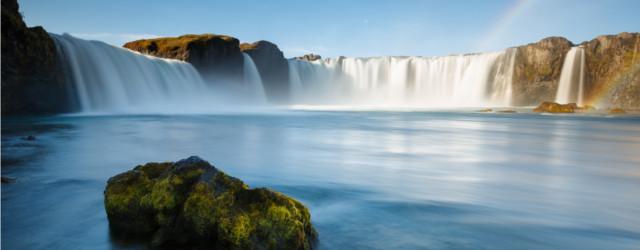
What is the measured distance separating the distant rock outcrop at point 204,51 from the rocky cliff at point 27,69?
1753 cm

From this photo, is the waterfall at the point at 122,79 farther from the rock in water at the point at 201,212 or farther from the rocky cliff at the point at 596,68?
the rocky cliff at the point at 596,68

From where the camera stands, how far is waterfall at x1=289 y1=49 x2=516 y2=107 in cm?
5712

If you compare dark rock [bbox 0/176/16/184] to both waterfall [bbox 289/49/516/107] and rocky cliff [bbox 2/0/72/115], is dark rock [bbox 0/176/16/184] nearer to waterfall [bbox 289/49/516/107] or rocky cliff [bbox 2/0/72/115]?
rocky cliff [bbox 2/0/72/115]

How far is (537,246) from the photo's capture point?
4.23 meters

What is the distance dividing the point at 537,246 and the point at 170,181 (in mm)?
3653

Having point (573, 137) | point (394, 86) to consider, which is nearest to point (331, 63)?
point (394, 86)

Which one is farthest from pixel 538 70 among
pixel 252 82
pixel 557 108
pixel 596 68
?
pixel 252 82

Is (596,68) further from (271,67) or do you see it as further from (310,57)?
(310,57)

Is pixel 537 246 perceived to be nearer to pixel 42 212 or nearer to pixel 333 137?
pixel 42 212

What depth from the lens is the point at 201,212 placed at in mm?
3645

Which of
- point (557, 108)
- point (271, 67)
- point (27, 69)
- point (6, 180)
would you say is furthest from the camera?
point (271, 67)

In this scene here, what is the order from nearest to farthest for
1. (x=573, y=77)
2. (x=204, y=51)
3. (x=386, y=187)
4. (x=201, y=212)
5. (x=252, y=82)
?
(x=201, y=212), (x=386, y=187), (x=204, y=51), (x=573, y=77), (x=252, y=82)

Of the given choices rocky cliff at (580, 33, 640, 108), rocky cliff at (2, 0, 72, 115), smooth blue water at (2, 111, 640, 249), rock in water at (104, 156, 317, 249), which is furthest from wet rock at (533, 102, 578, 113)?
rock in water at (104, 156, 317, 249)

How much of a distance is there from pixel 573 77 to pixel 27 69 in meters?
53.8
